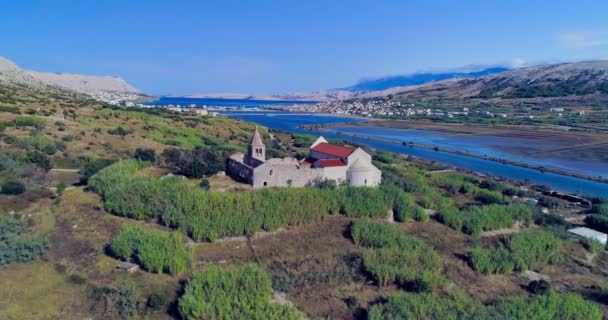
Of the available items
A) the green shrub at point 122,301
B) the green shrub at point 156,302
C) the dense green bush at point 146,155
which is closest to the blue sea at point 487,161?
the dense green bush at point 146,155

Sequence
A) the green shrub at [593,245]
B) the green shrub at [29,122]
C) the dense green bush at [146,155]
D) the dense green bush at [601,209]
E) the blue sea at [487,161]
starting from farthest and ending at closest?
the blue sea at [487,161]
the green shrub at [29,122]
the dense green bush at [146,155]
the dense green bush at [601,209]
the green shrub at [593,245]

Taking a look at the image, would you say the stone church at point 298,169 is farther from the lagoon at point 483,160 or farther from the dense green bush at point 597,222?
the lagoon at point 483,160

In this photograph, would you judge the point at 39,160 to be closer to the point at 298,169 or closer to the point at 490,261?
the point at 298,169

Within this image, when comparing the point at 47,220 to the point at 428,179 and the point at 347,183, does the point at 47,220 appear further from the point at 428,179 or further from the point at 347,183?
the point at 428,179

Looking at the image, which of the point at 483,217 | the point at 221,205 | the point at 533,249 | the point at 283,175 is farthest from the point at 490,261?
the point at 221,205

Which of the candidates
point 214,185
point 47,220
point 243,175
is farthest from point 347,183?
point 47,220

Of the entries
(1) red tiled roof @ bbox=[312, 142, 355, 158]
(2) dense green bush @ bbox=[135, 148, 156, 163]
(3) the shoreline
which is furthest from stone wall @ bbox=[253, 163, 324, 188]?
(3) the shoreline

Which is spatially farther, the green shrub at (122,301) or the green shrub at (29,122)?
the green shrub at (29,122)
